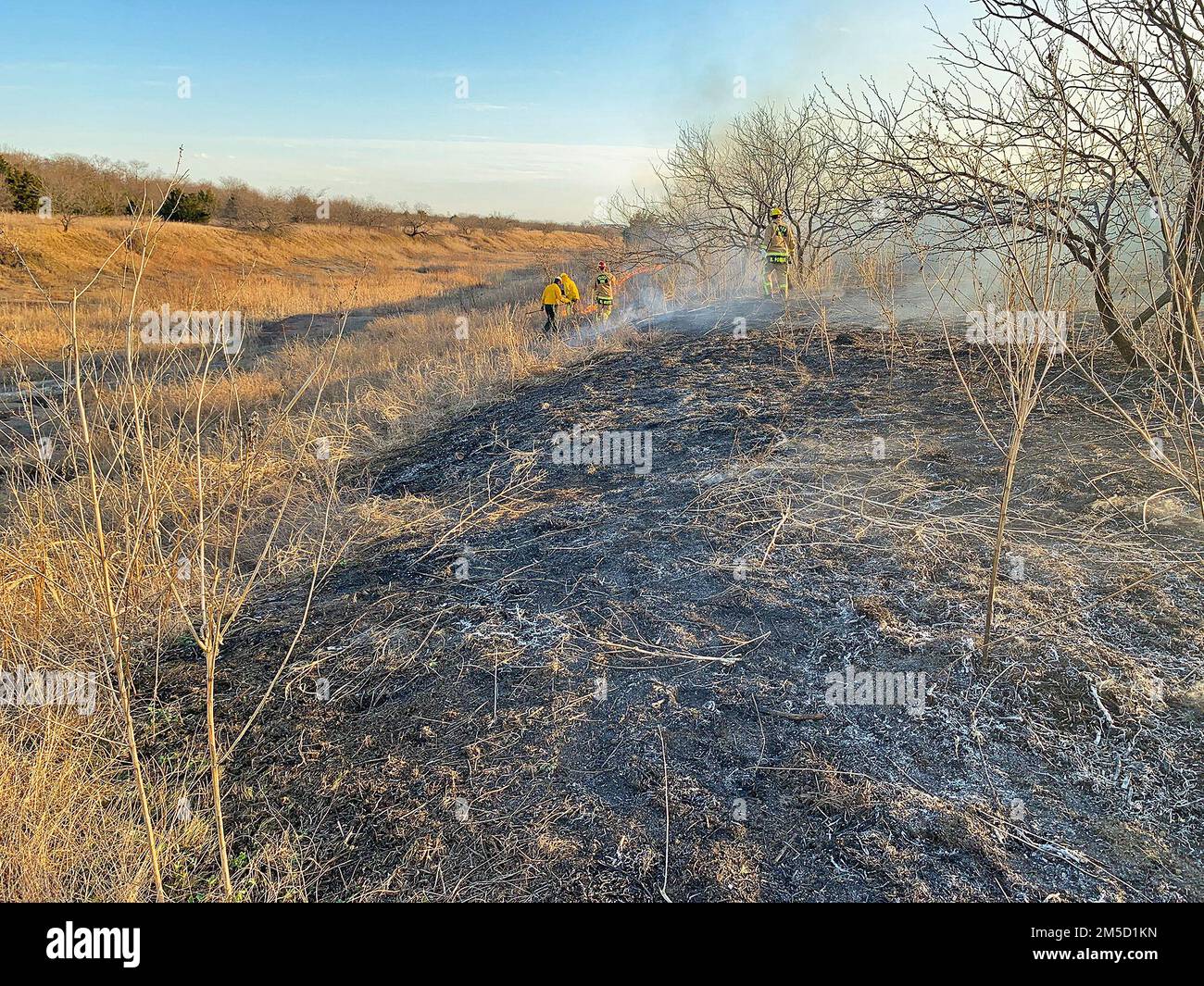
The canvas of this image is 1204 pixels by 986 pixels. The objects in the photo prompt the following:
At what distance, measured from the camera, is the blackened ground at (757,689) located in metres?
2.37

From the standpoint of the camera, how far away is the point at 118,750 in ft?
10.1

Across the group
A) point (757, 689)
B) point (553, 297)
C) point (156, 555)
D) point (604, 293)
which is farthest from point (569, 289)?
point (757, 689)

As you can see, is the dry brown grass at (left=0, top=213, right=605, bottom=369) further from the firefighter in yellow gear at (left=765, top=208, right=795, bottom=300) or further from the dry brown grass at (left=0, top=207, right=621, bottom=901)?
the firefighter in yellow gear at (left=765, top=208, right=795, bottom=300)

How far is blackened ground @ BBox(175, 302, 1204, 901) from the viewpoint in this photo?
2.37 meters

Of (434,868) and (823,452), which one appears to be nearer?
(434,868)

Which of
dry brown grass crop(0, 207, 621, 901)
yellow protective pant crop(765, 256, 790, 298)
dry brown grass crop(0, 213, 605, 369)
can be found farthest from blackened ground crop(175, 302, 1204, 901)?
dry brown grass crop(0, 213, 605, 369)

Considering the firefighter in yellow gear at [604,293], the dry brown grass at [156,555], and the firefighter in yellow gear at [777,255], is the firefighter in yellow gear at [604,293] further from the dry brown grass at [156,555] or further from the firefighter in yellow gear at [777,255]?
the firefighter in yellow gear at [777,255]

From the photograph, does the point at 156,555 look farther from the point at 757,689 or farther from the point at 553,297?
the point at 553,297

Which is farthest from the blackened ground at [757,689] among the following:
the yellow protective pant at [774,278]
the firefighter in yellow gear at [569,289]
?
the firefighter in yellow gear at [569,289]

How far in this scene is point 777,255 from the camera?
10.4 metres

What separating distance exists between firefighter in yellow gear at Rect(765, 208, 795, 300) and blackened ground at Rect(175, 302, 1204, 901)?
5.46m

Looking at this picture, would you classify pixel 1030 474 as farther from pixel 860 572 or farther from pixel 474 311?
pixel 474 311

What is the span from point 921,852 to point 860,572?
1747 mm

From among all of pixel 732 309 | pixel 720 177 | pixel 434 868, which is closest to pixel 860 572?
pixel 434 868
